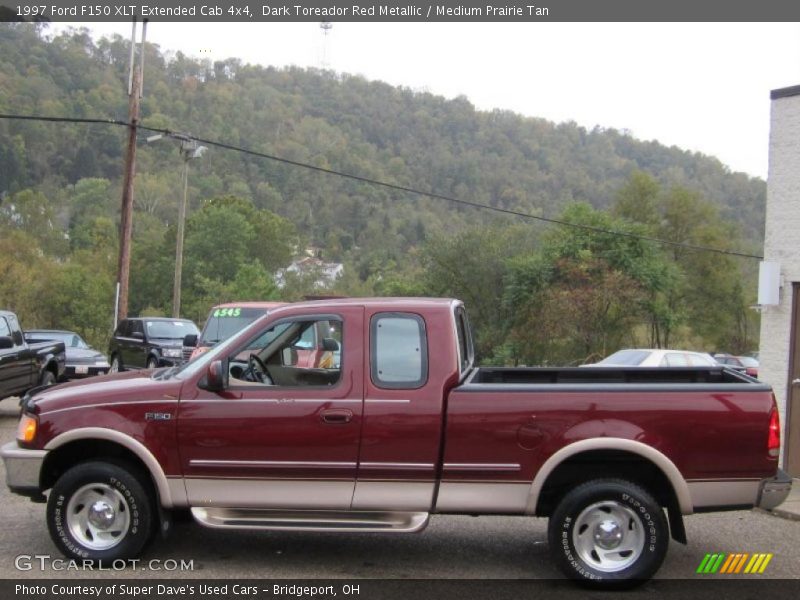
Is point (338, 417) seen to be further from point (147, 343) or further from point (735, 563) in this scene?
point (147, 343)

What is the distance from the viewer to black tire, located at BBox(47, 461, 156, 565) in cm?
642

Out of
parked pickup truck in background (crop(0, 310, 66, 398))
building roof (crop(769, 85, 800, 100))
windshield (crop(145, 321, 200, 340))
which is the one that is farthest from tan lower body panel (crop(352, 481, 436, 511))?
windshield (crop(145, 321, 200, 340))

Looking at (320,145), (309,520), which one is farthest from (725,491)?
(320,145)

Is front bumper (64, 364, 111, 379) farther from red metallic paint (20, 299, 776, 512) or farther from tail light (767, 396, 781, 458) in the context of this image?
tail light (767, 396, 781, 458)

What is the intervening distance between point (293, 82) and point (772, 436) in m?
100

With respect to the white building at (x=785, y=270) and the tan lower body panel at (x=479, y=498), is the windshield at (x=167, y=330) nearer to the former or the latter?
the white building at (x=785, y=270)

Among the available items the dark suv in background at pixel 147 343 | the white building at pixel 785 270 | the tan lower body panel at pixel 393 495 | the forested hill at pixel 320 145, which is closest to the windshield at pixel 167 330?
the dark suv in background at pixel 147 343

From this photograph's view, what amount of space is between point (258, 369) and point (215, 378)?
1.39 feet

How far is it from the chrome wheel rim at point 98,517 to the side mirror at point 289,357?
4.97ft

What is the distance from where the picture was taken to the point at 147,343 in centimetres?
2206

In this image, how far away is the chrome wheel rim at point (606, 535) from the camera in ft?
20.5
